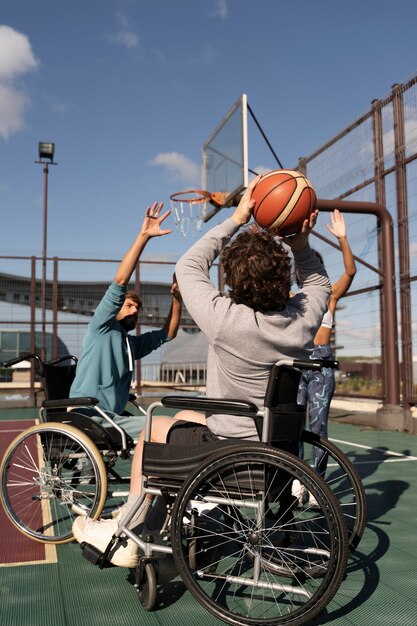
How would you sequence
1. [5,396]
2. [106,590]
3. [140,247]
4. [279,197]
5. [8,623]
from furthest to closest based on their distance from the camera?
[5,396] → [140,247] → [279,197] → [106,590] → [8,623]

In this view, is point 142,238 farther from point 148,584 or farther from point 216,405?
point 148,584

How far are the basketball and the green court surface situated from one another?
1.55 m

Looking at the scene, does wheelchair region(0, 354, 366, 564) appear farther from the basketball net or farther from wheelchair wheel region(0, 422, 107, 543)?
the basketball net

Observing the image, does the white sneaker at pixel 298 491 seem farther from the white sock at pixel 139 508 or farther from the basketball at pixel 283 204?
the basketball at pixel 283 204

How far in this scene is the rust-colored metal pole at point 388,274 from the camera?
28.2 feet

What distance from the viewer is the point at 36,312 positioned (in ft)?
40.7

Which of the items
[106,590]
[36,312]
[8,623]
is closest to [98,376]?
[106,590]

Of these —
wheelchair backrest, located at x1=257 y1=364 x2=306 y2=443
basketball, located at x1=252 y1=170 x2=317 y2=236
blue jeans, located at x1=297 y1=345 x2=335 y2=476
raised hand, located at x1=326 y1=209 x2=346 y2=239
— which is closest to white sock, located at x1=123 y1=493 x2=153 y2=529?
wheelchair backrest, located at x1=257 y1=364 x2=306 y2=443

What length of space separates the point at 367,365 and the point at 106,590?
24.7 feet

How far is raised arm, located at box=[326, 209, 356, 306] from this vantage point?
11.7 ft

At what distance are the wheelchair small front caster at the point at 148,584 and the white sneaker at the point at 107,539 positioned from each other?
7cm

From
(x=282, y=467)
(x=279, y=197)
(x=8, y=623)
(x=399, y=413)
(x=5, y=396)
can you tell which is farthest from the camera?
(x=5, y=396)

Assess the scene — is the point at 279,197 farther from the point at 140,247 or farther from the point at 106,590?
the point at 106,590

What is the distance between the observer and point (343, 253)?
155 inches
